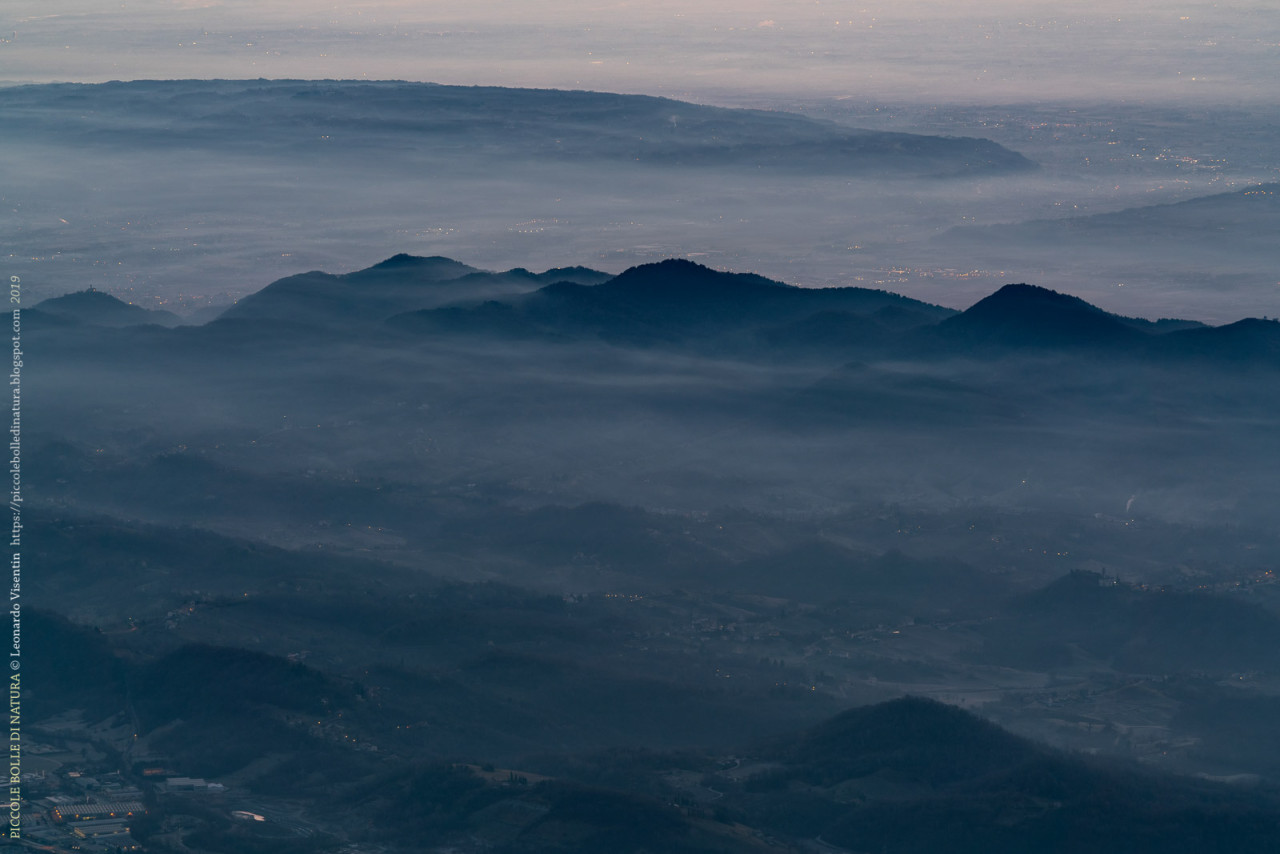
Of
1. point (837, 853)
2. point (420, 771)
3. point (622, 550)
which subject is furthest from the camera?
point (622, 550)

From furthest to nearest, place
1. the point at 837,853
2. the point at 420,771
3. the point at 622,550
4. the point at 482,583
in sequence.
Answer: the point at 622,550 < the point at 482,583 < the point at 420,771 < the point at 837,853

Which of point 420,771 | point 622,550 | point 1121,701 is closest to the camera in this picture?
point 420,771

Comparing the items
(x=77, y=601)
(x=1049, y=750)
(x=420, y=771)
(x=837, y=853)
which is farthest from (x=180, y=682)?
(x=1049, y=750)

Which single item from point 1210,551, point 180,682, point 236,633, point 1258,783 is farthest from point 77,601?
point 1210,551

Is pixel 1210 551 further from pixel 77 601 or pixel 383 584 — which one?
pixel 77 601

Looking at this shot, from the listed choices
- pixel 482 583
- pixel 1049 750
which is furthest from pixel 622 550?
pixel 1049 750

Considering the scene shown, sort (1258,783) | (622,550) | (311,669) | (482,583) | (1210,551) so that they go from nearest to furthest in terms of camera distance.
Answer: (1258,783) < (311,669) < (482,583) < (622,550) < (1210,551)

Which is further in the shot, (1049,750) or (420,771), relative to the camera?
Answer: (1049,750)

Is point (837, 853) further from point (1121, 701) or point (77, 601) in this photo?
point (77, 601)

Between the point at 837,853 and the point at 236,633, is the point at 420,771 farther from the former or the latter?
the point at 236,633
